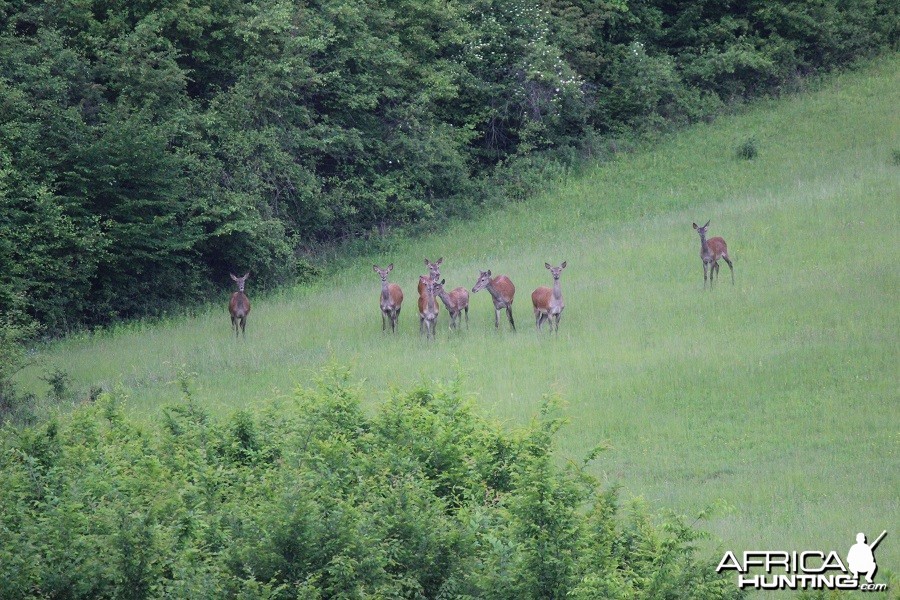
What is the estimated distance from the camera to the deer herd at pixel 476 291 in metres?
25.8

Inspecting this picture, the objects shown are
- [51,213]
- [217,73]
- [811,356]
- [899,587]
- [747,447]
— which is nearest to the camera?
[899,587]

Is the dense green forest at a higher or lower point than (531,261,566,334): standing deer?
higher

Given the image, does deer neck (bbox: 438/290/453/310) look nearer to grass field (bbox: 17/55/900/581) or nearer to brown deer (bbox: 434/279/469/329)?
brown deer (bbox: 434/279/469/329)

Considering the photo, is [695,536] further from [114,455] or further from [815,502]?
[114,455]

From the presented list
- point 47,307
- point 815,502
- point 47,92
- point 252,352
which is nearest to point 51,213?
point 47,307

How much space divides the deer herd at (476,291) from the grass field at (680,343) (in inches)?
17.3

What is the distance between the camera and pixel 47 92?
33.7 m

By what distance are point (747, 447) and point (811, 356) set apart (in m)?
4.11

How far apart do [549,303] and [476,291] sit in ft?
6.57

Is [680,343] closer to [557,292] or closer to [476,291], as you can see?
[557,292]

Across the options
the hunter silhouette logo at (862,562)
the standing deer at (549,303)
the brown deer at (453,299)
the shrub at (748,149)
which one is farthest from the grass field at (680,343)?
the hunter silhouette logo at (862,562)

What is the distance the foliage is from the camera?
1086 cm

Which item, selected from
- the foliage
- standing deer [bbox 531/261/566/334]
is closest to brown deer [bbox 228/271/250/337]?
standing deer [bbox 531/261/566/334]

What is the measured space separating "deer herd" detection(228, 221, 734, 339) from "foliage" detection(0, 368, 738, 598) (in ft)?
35.8
